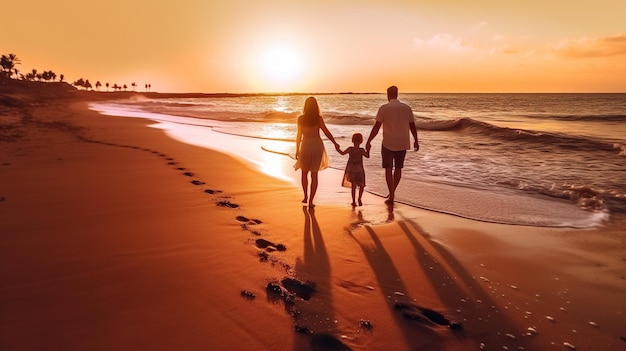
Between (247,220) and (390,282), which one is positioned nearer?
(390,282)

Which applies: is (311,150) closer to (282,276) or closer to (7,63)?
(282,276)

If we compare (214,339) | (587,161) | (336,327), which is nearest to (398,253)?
(336,327)

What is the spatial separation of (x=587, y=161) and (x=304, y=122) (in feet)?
35.5

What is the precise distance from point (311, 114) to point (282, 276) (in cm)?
342

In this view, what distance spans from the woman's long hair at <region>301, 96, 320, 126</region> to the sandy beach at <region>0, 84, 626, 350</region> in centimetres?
141

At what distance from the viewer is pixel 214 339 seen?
2.43 m

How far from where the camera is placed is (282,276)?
135 inches

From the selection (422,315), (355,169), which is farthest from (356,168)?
(422,315)

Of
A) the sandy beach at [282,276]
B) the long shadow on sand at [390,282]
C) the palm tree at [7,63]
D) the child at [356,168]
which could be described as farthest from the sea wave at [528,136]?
the palm tree at [7,63]

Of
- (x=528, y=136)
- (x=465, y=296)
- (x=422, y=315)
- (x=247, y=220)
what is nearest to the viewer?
(x=422, y=315)

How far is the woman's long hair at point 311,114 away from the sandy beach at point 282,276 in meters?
1.41

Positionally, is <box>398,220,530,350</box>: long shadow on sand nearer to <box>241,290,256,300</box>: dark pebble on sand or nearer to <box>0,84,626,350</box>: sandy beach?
<box>0,84,626,350</box>: sandy beach

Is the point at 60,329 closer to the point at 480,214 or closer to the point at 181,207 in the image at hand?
the point at 181,207

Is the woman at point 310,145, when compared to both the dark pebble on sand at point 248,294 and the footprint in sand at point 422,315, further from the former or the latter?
the footprint in sand at point 422,315
